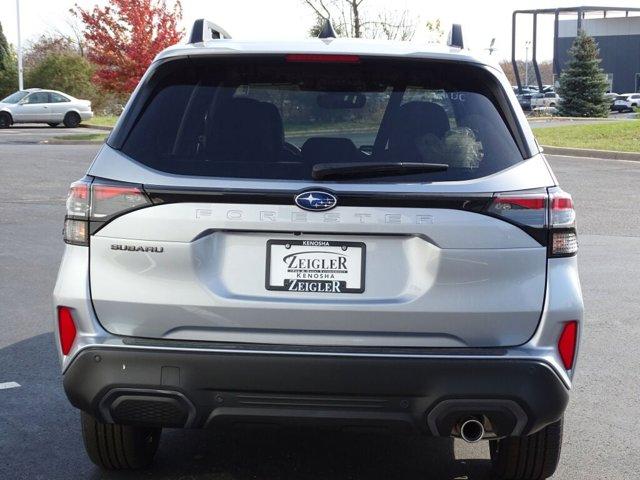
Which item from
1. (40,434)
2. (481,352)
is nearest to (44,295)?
(40,434)

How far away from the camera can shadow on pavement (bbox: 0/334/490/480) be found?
4.65m

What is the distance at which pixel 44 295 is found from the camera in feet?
28.6

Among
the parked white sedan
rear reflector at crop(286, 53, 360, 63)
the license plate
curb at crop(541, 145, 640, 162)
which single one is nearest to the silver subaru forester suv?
the license plate

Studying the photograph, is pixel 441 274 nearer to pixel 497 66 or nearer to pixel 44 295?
pixel 497 66

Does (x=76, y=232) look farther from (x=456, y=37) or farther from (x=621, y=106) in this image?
(x=621, y=106)

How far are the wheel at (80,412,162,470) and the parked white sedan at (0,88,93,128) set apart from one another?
1480 inches

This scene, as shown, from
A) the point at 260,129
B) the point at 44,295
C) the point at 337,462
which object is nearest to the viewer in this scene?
the point at 260,129

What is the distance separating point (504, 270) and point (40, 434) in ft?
8.18

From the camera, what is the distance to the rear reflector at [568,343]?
12.9ft

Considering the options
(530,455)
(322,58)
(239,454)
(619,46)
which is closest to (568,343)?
(530,455)

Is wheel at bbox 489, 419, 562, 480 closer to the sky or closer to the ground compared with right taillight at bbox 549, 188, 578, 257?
closer to the ground

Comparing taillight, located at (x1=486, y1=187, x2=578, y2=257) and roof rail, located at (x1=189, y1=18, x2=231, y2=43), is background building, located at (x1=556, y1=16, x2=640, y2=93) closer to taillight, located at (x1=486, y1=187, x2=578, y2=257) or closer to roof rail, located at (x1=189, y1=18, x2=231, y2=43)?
roof rail, located at (x1=189, y1=18, x2=231, y2=43)

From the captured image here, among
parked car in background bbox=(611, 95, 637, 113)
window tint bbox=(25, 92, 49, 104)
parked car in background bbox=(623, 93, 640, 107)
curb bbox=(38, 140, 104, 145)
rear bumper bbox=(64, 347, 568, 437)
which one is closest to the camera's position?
rear bumper bbox=(64, 347, 568, 437)

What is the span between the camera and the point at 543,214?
389cm
